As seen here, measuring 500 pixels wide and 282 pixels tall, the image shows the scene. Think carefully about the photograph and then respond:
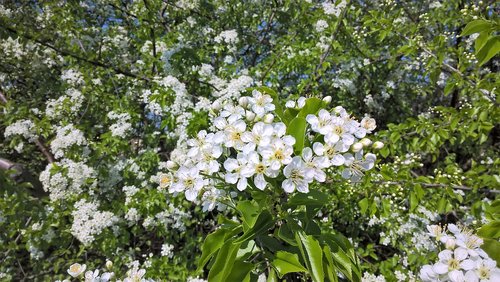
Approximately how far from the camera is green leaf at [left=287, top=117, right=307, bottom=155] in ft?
3.57

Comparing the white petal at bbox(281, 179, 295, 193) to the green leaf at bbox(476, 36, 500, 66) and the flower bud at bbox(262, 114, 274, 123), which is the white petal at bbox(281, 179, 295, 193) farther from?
the green leaf at bbox(476, 36, 500, 66)

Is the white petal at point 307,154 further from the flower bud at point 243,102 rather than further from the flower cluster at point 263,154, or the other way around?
the flower bud at point 243,102

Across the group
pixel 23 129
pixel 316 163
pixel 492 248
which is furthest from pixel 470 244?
pixel 23 129

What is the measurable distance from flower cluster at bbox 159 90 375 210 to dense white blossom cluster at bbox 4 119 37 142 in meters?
2.67

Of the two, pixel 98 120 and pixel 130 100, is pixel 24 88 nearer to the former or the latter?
pixel 98 120

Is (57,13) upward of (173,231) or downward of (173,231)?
upward

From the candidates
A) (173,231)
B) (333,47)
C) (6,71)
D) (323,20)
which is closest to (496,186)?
(333,47)

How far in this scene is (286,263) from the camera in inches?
43.4

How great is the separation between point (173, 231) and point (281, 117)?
2.18 metres

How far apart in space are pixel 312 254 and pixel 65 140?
272cm

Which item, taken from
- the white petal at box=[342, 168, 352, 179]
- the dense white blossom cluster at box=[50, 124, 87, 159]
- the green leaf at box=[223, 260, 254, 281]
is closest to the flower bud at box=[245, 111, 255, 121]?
the white petal at box=[342, 168, 352, 179]

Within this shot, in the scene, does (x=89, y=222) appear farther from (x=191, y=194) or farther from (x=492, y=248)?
(x=492, y=248)

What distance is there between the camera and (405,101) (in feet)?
14.1

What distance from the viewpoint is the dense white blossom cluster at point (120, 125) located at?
10.3 feet
